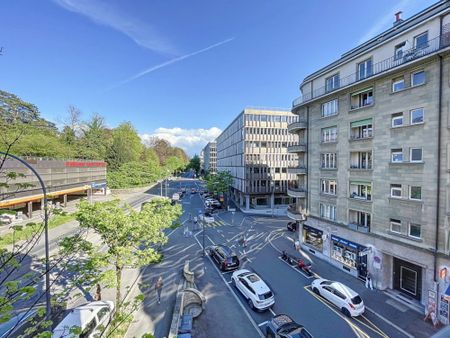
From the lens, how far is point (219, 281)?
60.2 ft

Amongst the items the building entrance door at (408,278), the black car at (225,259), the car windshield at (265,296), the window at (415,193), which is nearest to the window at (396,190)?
the window at (415,193)

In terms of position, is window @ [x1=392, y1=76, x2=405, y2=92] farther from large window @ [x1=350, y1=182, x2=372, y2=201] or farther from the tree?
the tree

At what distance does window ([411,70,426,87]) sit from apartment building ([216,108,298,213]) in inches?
1318

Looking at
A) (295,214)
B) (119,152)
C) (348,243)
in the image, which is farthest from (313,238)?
(119,152)

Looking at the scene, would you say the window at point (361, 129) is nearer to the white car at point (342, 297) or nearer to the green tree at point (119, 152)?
the white car at point (342, 297)

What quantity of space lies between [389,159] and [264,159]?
3272cm

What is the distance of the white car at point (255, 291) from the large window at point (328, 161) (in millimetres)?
11881

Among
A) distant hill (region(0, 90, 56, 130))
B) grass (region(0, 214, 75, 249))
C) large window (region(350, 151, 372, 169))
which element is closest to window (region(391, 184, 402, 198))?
large window (region(350, 151, 372, 169))

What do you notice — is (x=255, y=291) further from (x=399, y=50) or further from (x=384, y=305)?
(x=399, y=50)

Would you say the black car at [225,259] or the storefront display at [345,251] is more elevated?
the storefront display at [345,251]

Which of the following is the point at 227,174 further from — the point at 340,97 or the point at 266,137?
the point at 340,97

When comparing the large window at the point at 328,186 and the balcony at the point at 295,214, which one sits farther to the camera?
the balcony at the point at 295,214

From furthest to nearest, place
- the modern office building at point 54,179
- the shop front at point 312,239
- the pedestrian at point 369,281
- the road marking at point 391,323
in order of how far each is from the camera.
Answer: the modern office building at point 54,179 < the shop front at point 312,239 < the pedestrian at point 369,281 < the road marking at point 391,323

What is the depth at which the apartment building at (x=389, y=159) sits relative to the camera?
546 inches
